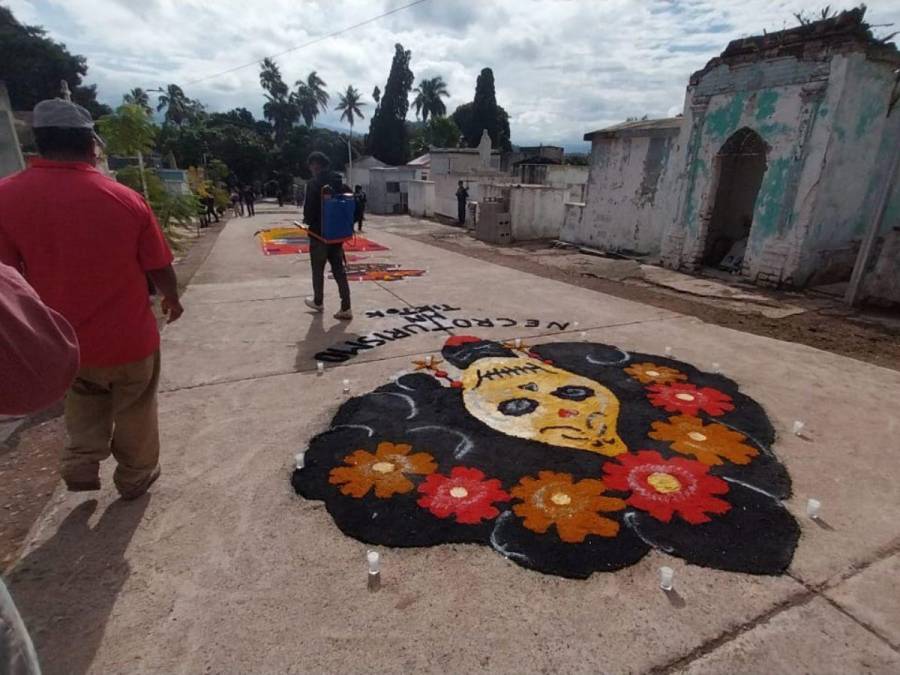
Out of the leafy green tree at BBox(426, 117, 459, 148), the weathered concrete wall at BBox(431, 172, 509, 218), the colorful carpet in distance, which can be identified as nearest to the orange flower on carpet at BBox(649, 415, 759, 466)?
the colorful carpet in distance

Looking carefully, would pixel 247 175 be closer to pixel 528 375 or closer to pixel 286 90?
pixel 286 90

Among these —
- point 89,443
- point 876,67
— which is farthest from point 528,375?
point 876,67

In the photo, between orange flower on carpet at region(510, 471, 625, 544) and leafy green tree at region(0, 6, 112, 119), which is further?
leafy green tree at region(0, 6, 112, 119)

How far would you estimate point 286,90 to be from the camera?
65.4m

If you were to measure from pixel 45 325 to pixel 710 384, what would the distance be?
478cm

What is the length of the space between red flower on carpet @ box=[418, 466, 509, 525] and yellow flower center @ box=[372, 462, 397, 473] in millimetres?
257

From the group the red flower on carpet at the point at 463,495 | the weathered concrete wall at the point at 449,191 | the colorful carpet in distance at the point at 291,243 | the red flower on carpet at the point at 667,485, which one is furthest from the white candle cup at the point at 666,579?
the weathered concrete wall at the point at 449,191

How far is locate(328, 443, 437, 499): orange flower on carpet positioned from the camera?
9.48 feet

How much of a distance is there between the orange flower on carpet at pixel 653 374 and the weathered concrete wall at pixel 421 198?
22.6 meters

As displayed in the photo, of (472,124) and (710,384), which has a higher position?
(472,124)

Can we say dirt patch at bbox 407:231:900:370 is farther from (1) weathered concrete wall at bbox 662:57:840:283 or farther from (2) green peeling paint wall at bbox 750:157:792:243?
(2) green peeling paint wall at bbox 750:157:792:243

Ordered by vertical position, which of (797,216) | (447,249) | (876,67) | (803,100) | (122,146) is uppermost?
(876,67)

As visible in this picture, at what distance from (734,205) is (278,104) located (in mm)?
65345

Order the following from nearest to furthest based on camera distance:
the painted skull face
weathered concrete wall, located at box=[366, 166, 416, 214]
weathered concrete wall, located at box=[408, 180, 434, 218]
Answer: the painted skull face → weathered concrete wall, located at box=[408, 180, 434, 218] → weathered concrete wall, located at box=[366, 166, 416, 214]
